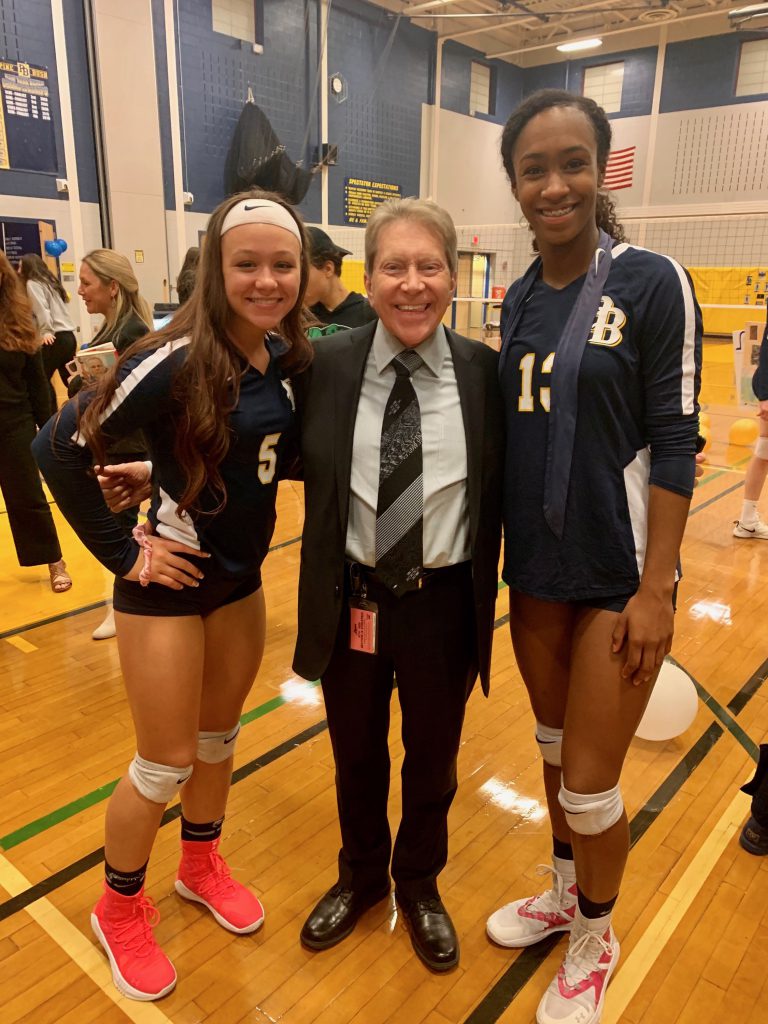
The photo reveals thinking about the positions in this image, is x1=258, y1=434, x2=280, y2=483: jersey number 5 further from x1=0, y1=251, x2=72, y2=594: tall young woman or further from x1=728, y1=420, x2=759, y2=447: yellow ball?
x1=728, y1=420, x2=759, y2=447: yellow ball

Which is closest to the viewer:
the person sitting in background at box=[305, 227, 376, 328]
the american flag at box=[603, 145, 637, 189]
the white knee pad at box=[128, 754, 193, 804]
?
the white knee pad at box=[128, 754, 193, 804]

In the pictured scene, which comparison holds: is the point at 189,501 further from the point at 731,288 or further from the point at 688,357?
the point at 731,288

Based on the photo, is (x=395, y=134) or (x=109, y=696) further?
(x=395, y=134)

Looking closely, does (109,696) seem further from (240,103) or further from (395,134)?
(395,134)

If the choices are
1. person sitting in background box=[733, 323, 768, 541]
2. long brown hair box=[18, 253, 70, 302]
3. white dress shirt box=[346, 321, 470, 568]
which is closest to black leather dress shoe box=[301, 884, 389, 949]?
white dress shirt box=[346, 321, 470, 568]

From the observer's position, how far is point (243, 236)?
68.4 inches

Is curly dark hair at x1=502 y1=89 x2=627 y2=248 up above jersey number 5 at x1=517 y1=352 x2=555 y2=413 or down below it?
above

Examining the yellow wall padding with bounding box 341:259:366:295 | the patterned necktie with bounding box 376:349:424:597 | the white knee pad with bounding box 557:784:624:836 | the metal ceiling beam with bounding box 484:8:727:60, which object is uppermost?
the metal ceiling beam with bounding box 484:8:727:60

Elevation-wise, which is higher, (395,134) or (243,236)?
(395,134)

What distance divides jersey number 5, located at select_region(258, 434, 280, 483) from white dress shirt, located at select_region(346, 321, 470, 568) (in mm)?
201

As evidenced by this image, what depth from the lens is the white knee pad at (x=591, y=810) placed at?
1.77 metres

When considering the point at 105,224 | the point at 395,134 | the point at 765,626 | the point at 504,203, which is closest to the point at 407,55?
the point at 395,134

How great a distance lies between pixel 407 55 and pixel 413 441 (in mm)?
16559

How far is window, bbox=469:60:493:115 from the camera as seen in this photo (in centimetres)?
1742
